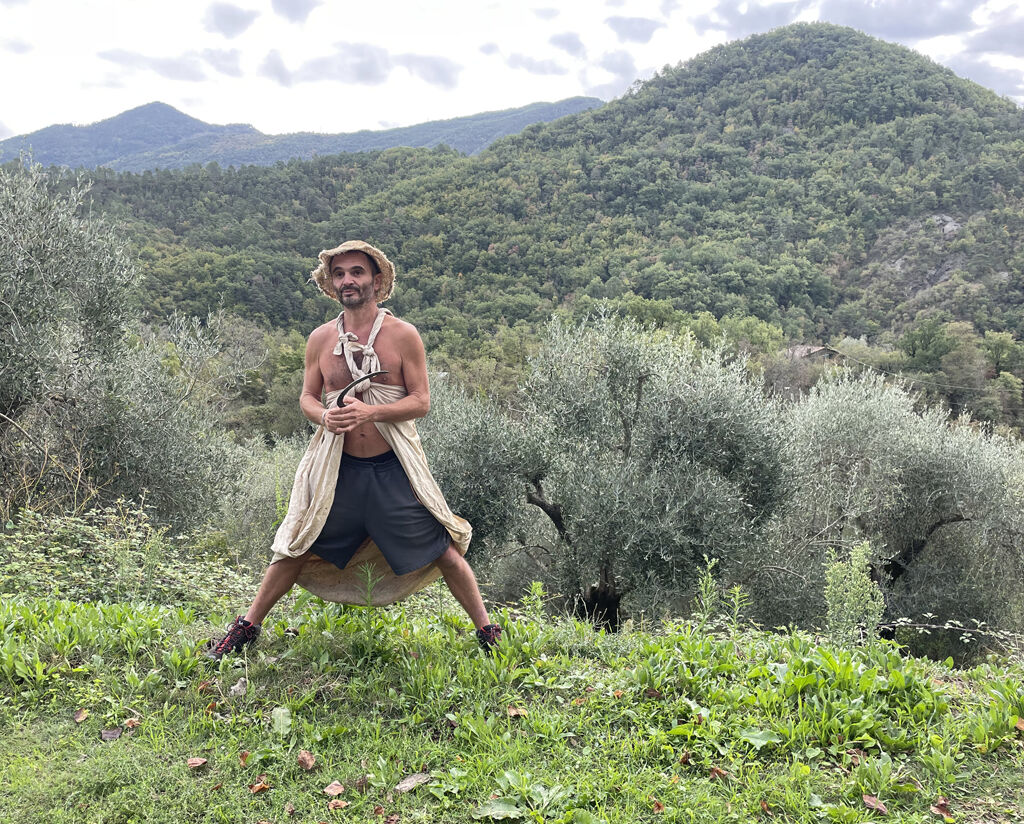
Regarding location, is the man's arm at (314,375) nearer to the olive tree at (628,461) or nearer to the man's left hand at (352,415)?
the man's left hand at (352,415)

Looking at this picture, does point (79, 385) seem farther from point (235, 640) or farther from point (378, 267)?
point (378, 267)

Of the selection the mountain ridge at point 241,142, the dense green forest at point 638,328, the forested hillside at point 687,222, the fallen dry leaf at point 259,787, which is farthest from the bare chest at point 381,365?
the mountain ridge at point 241,142

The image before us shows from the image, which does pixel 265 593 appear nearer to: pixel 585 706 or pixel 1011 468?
pixel 585 706

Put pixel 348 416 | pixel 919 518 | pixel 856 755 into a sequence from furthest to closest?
1. pixel 919 518
2. pixel 348 416
3. pixel 856 755

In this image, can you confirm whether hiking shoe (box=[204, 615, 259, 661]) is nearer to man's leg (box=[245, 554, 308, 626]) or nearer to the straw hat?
man's leg (box=[245, 554, 308, 626])

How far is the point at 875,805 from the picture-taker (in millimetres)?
2416

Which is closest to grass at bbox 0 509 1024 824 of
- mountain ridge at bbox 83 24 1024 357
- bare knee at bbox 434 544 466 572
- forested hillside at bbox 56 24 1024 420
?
bare knee at bbox 434 544 466 572

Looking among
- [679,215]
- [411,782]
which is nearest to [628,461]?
[411,782]

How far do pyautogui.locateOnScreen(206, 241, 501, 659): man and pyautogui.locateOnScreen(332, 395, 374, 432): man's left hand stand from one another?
2 cm

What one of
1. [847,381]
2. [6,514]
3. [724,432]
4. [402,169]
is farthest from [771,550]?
[402,169]

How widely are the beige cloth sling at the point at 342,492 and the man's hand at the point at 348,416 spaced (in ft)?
0.75

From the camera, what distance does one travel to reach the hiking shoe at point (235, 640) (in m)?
3.41

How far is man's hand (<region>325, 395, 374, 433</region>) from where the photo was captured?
10.3 feet

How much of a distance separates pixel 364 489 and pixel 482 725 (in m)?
1.31
